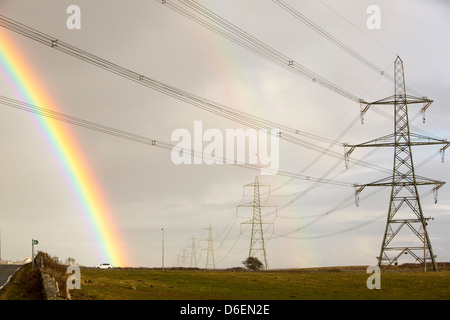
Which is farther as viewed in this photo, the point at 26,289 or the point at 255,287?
the point at 255,287

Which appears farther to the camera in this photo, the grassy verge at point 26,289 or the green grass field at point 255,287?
the green grass field at point 255,287

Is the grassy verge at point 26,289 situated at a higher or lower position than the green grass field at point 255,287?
higher

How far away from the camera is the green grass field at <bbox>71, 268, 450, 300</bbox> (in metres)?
56.0

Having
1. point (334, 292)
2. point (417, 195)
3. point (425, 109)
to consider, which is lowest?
point (334, 292)

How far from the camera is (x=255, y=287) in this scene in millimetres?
67188

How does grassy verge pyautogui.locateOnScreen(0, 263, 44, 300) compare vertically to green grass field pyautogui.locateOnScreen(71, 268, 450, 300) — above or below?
above

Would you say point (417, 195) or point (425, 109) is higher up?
point (425, 109)

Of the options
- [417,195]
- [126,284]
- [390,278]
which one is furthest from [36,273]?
[417,195]

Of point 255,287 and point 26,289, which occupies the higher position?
point 26,289

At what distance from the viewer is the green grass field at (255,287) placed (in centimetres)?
5603

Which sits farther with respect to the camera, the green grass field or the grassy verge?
the green grass field
